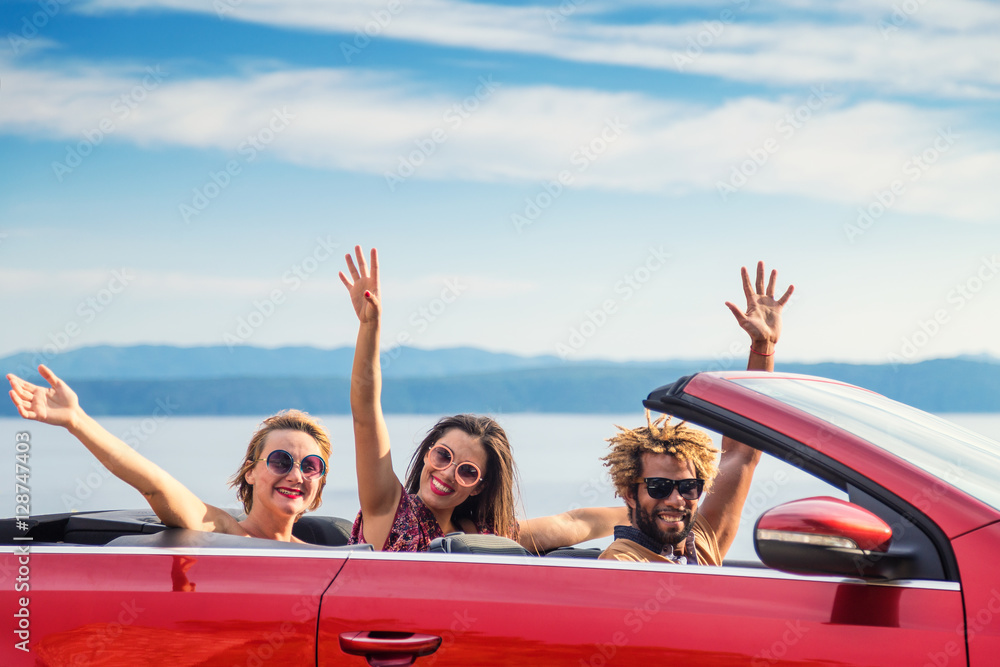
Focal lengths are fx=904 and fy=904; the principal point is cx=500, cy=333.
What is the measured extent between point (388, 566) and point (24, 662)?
0.86 m

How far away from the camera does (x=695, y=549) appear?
2.62m

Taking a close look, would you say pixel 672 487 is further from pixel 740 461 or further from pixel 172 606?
pixel 172 606

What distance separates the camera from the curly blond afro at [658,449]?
2674 mm

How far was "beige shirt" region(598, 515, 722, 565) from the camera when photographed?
7.68ft

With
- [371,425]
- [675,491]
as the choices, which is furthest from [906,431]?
[371,425]

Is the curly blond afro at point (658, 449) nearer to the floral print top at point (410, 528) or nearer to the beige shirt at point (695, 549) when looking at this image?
the beige shirt at point (695, 549)

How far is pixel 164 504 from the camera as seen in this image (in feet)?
8.57

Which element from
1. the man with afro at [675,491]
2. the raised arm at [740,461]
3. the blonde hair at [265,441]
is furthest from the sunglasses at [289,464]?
the raised arm at [740,461]

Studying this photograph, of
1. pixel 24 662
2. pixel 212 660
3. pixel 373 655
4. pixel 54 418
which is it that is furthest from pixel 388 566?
pixel 54 418

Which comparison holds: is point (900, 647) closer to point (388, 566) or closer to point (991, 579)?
point (991, 579)

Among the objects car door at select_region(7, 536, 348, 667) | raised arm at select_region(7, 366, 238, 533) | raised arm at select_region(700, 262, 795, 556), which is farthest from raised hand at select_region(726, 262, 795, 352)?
raised arm at select_region(7, 366, 238, 533)

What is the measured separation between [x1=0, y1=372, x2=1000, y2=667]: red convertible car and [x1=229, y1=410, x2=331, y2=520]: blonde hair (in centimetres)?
98

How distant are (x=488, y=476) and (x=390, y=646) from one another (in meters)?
1.26

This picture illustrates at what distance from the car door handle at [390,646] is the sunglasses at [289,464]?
1175 mm
